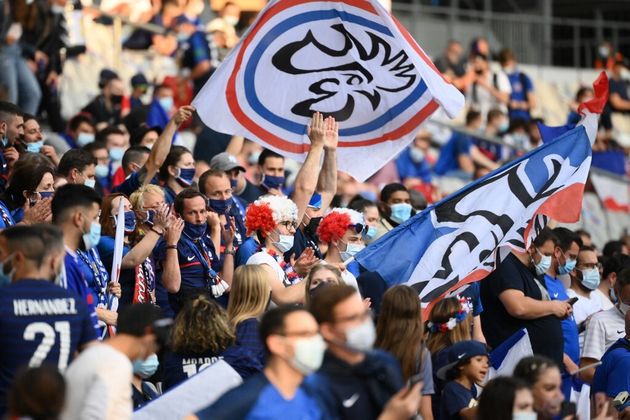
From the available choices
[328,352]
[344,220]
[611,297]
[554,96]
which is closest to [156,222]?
[344,220]

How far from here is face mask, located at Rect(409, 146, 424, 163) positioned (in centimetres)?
1909

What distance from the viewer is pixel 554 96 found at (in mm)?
26547

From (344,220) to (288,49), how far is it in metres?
2.01

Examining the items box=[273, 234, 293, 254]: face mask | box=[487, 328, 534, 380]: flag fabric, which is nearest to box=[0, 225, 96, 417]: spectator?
box=[273, 234, 293, 254]: face mask

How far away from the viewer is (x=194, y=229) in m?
10.1

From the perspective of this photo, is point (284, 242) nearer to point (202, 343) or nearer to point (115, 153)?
point (202, 343)

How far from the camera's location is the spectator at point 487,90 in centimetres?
2270

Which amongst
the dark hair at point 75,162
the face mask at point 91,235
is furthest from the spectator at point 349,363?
the dark hair at point 75,162

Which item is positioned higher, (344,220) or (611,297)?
(344,220)

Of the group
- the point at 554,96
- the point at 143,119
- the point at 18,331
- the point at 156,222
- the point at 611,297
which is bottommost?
the point at 554,96

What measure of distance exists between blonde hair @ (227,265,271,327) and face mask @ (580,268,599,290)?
4.10 metres

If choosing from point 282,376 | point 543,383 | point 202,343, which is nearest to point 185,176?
point 202,343

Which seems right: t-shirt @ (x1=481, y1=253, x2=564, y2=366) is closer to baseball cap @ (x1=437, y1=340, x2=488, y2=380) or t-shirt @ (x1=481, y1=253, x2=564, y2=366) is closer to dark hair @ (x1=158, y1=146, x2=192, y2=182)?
baseball cap @ (x1=437, y1=340, x2=488, y2=380)

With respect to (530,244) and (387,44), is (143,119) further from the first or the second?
(530,244)
